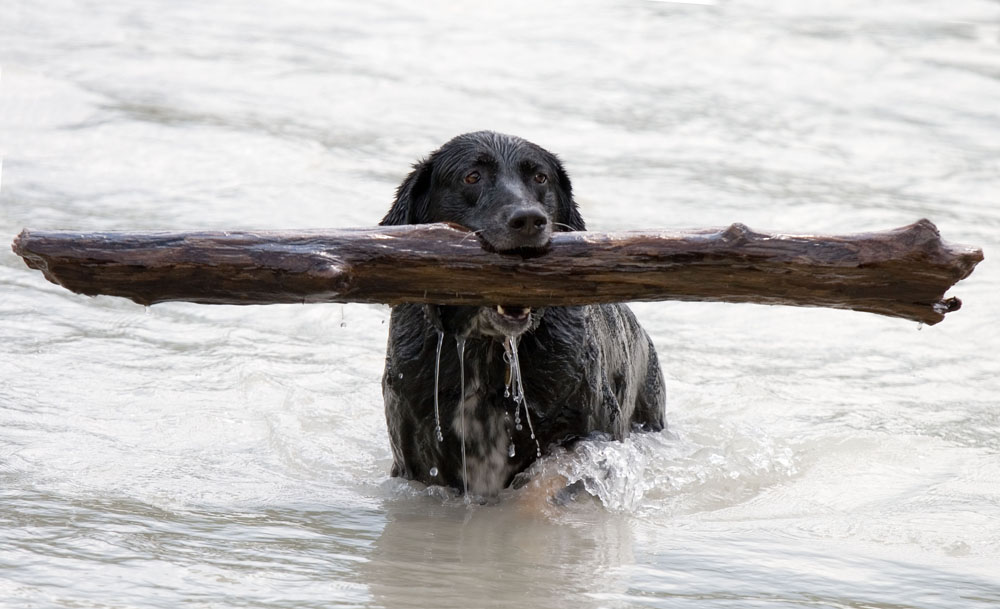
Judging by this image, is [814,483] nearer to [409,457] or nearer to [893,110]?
[409,457]

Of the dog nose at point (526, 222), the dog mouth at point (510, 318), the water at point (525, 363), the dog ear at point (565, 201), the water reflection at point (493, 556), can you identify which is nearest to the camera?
the water reflection at point (493, 556)

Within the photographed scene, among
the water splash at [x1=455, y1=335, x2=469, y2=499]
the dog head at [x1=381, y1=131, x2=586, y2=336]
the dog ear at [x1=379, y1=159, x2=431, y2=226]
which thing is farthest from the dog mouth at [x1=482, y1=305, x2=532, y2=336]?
the dog ear at [x1=379, y1=159, x2=431, y2=226]

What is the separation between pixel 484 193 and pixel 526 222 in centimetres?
103

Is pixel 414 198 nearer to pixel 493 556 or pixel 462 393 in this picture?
pixel 462 393

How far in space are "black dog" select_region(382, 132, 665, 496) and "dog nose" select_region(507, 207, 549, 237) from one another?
0.96 m

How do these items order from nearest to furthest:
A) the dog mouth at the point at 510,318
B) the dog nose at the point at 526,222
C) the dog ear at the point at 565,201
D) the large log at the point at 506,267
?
the large log at the point at 506,267
the dog nose at the point at 526,222
the dog mouth at the point at 510,318
the dog ear at the point at 565,201

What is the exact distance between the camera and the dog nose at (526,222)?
4.72m

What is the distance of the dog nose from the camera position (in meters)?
4.72

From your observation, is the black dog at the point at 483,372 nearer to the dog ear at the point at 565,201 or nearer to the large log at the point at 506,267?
Result: the dog ear at the point at 565,201

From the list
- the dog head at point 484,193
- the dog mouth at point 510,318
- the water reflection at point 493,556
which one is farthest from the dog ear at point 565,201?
the water reflection at point 493,556

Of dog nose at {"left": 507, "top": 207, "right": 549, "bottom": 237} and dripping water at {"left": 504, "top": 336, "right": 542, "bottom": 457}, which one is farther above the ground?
dog nose at {"left": 507, "top": 207, "right": 549, "bottom": 237}

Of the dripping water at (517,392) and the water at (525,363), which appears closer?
the water at (525,363)

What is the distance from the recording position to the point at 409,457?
611cm

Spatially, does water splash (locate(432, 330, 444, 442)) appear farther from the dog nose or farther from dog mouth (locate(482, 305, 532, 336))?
the dog nose
